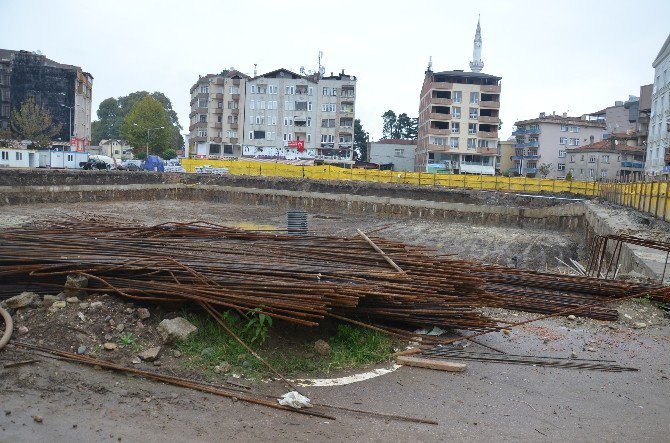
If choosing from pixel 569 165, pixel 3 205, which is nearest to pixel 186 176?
pixel 3 205

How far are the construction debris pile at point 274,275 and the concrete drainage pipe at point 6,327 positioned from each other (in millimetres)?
843

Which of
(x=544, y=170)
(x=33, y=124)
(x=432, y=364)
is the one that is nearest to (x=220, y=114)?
(x=33, y=124)

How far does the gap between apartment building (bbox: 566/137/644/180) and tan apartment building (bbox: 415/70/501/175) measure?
38.0ft

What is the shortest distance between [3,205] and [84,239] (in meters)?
31.4

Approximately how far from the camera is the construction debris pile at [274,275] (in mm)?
7027

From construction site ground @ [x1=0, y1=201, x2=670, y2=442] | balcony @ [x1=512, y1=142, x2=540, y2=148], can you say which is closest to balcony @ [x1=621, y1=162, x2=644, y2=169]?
balcony @ [x1=512, y1=142, x2=540, y2=148]

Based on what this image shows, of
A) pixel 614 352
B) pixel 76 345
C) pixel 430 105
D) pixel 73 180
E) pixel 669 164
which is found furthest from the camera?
pixel 430 105

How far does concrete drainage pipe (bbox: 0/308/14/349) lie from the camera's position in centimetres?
617

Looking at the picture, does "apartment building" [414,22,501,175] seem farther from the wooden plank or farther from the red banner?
the wooden plank

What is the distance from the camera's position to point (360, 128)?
362 feet

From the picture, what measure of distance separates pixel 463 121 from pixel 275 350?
2826 inches

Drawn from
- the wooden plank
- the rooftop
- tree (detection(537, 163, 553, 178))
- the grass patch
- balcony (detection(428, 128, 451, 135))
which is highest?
balcony (detection(428, 128, 451, 135))

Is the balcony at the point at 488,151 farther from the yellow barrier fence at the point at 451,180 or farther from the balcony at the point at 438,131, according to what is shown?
the yellow barrier fence at the point at 451,180

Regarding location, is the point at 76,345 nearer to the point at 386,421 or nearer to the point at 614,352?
the point at 386,421
